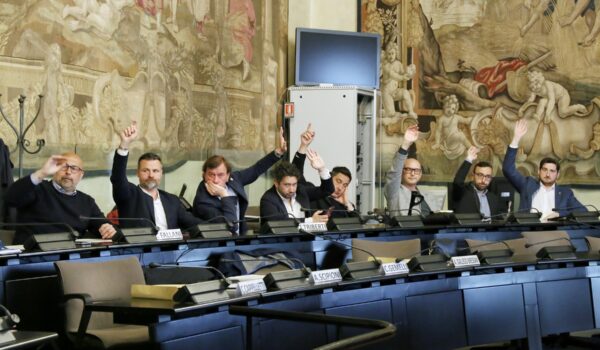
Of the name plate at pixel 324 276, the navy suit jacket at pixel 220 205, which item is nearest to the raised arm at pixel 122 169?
the navy suit jacket at pixel 220 205

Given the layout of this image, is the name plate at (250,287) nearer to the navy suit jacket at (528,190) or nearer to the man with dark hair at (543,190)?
the man with dark hair at (543,190)

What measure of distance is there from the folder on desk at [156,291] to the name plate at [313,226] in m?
2.54

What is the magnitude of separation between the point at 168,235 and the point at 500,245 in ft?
7.90

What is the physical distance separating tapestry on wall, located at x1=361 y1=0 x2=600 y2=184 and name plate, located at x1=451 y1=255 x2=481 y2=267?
236 inches

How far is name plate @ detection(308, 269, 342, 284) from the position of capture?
16.2 feet

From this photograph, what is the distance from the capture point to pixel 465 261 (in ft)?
19.0

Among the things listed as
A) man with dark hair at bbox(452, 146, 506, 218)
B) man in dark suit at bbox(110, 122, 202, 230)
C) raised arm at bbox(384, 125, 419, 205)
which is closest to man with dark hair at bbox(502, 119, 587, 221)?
man with dark hair at bbox(452, 146, 506, 218)

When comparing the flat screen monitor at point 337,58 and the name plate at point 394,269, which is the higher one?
the flat screen monitor at point 337,58

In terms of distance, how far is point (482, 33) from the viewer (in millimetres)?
11828

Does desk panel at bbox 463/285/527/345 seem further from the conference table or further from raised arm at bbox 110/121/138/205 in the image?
raised arm at bbox 110/121/138/205

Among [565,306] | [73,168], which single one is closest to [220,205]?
[73,168]

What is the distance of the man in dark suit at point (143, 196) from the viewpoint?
681 centimetres

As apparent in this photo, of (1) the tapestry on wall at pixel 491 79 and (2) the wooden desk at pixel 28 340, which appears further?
(1) the tapestry on wall at pixel 491 79

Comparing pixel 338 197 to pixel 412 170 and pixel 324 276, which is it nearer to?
pixel 412 170
